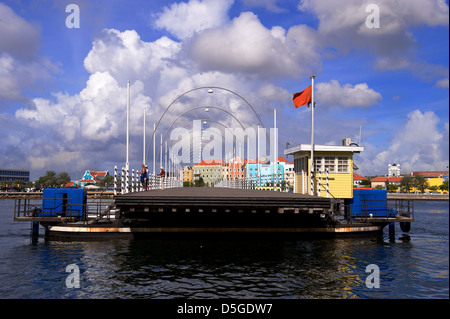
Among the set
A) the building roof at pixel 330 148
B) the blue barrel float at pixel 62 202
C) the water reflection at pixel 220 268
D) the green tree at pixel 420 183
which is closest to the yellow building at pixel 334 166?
the building roof at pixel 330 148

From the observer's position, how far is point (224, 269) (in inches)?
561

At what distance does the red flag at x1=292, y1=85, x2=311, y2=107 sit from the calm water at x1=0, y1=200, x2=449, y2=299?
983 centimetres

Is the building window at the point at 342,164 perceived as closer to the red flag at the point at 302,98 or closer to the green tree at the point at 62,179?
the red flag at the point at 302,98

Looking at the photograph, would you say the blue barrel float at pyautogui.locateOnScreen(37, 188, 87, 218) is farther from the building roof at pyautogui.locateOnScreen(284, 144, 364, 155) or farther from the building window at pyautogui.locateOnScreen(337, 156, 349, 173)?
the building window at pyautogui.locateOnScreen(337, 156, 349, 173)

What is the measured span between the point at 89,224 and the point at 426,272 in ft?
55.3

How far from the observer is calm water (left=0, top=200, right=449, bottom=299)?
11516 mm

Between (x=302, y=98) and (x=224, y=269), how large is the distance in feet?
51.3

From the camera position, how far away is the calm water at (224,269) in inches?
453

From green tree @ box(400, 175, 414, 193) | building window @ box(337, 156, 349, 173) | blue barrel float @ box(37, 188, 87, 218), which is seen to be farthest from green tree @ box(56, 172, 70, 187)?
building window @ box(337, 156, 349, 173)

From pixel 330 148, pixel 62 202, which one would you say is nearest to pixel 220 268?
pixel 62 202

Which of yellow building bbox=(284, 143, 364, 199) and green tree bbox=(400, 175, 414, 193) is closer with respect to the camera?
yellow building bbox=(284, 143, 364, 199)

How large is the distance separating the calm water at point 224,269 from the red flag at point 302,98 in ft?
32.2

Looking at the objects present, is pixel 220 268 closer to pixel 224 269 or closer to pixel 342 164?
pixel 224 269

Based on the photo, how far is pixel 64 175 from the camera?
605ft
